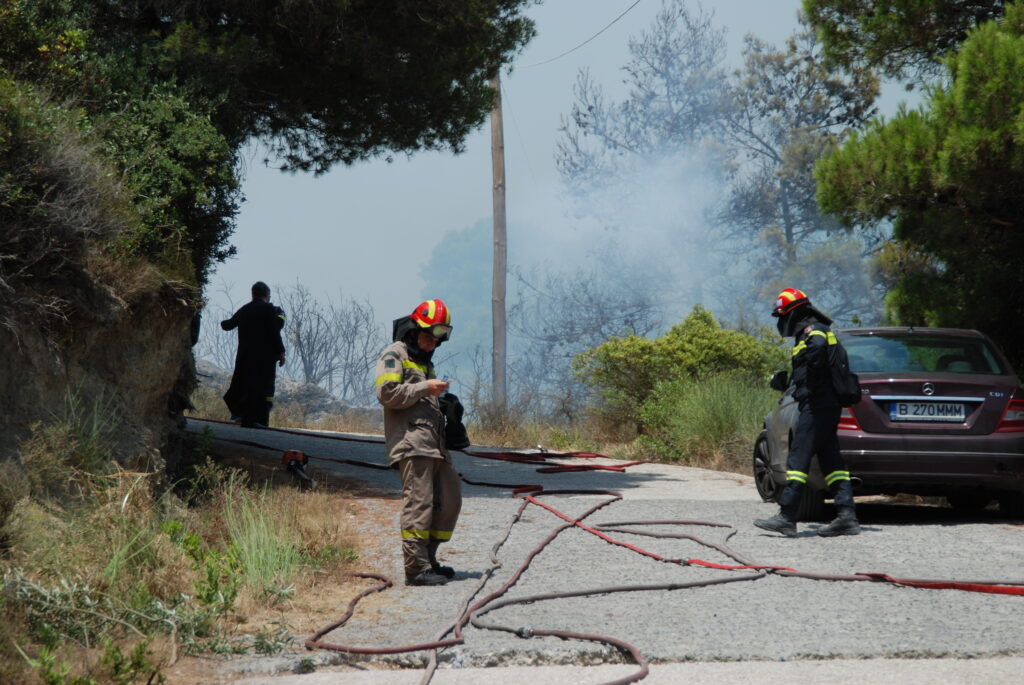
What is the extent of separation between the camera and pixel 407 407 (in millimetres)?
7078

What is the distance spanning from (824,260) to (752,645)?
33198 millimetres

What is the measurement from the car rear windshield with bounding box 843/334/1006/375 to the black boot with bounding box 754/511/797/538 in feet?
5.18

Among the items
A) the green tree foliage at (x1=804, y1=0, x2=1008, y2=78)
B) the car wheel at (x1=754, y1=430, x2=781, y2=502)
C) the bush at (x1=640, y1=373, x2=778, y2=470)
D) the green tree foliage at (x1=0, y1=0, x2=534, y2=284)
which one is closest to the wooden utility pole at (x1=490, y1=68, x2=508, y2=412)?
the bush at (x1=640, y1=373, x2=778, y2=470)

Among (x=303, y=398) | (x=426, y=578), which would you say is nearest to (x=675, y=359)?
(x=426, y=578)

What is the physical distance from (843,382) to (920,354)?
137 centimetres

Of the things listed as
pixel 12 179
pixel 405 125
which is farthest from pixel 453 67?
pixel 12 179

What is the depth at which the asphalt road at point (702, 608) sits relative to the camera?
5.01m

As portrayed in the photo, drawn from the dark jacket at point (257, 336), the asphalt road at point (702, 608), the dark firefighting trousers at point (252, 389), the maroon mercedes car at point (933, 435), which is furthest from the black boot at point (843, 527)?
the dark firefighting trousers at point (252, 389)

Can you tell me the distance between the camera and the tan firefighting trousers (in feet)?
23.1

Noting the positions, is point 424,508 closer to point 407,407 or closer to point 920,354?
point 407,407

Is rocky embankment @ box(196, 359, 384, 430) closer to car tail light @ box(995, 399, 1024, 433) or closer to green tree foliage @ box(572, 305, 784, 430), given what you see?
green tree foliage @ box(572, 305, 784, 430)

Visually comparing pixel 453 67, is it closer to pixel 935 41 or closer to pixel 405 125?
pixel 405 125

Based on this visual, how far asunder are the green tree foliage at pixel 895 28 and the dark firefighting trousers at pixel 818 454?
5723mm

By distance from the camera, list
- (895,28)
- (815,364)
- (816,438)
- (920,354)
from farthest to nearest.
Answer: (895,28), (920,354), (816,438), (815,364)
